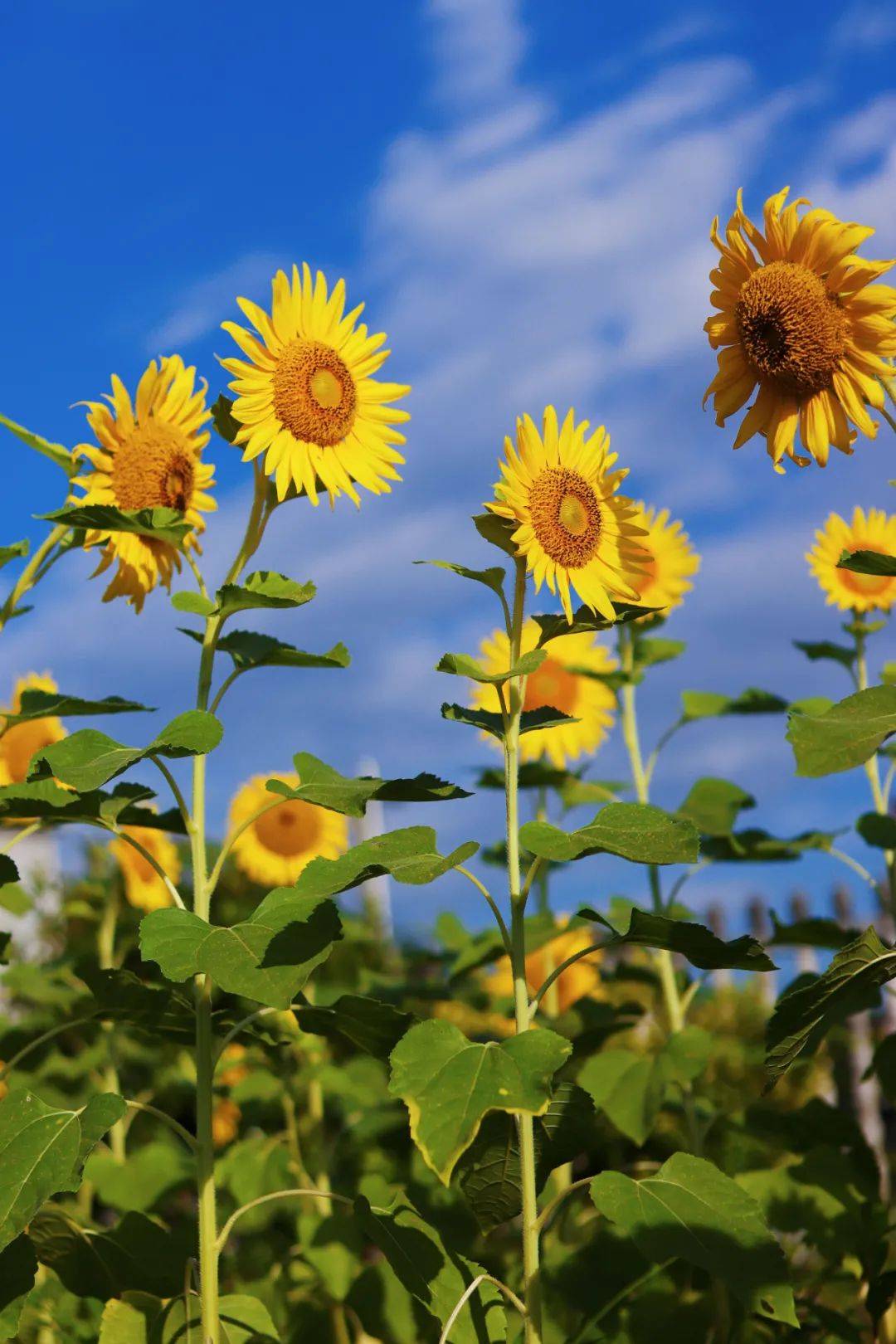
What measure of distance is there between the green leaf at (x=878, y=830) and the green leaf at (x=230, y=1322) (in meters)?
2.17

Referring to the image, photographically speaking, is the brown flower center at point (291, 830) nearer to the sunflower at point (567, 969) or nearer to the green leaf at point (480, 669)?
the sunflower at point (567, 969)

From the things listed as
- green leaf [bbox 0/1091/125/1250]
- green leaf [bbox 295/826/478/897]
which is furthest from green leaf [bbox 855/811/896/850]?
green leaf [bbox 0/1091/125/1250]

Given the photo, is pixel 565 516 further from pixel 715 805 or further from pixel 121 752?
pixel 715 805

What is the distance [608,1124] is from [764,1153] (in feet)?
→ 2.17

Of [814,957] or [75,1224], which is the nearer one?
[75,1224]

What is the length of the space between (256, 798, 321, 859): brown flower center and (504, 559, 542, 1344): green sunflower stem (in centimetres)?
255

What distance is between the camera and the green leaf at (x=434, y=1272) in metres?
2.52

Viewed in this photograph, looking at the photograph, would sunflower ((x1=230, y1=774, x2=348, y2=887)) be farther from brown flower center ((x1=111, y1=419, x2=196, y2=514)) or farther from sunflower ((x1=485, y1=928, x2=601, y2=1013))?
brown flower center ((x1=111, y1=419, x2=196, y2=514))

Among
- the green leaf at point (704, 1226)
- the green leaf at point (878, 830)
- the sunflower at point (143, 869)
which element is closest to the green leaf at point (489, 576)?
the green leaf at point (704, 1226)

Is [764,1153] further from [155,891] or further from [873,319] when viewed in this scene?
[873,319]

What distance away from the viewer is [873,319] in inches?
106

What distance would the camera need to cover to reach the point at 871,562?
2.66 m

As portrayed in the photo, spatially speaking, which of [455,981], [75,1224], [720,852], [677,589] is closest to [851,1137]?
[720,852]

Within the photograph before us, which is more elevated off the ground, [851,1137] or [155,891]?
[155,891]
